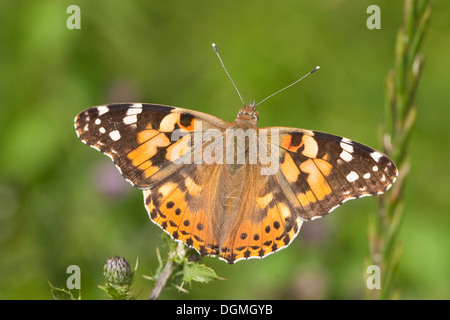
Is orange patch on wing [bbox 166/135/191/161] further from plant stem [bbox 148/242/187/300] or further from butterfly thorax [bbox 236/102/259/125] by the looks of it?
plant stem [bbox 148/242/187/300]

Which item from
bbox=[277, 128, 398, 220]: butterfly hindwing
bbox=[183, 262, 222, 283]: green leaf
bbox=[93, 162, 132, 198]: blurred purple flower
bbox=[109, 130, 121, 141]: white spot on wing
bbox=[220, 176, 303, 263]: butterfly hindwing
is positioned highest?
bbox=[93, 162, 132, 198]: blurred purple flower

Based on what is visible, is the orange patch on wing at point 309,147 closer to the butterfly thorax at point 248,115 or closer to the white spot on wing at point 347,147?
the white spot on wing at point 347,147

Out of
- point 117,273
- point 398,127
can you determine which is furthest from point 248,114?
point 117,273

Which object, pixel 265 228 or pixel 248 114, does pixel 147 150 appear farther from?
pixel 265 228

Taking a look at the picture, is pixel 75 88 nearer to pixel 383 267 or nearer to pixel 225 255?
pixel 225 255

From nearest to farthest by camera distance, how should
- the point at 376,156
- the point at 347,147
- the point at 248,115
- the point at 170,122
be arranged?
the point at 376,156, the point at 347,147, the point at 170,122, the point at 248,115

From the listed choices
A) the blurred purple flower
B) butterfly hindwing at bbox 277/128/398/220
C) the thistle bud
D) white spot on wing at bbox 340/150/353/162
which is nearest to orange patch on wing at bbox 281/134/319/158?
butterfly hindwing at bbox 277/128/398/220

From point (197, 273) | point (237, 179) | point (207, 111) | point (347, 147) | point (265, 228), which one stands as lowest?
point (197, 273)
